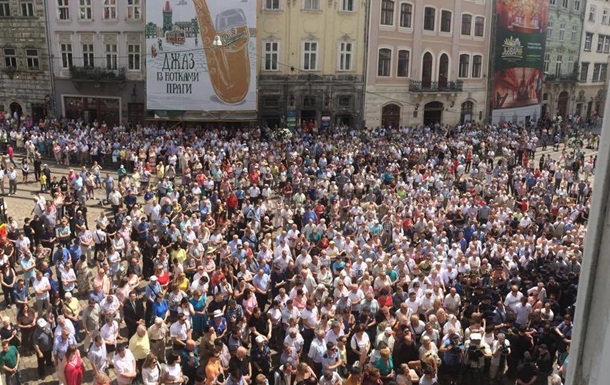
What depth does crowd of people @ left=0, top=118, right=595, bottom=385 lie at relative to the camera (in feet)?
33.8

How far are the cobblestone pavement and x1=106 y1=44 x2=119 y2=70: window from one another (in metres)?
11.8

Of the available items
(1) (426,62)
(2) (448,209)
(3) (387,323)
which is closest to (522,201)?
(2) (448,209)

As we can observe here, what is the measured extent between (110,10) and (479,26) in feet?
93.9

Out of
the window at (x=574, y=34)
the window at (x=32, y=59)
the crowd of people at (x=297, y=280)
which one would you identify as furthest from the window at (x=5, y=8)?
the window at (x=574, y=34)

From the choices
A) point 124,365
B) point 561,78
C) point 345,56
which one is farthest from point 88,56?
point 561,78

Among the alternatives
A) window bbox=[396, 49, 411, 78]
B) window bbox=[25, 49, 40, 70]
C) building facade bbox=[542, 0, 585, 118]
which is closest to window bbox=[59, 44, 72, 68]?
window bbox=[25, 49, 40, 70]

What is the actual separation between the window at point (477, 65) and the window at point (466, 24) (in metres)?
2.28

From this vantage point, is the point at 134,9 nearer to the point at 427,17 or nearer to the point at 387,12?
the point at 387,12

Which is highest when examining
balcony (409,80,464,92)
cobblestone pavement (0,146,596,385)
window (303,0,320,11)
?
window (303,0,320,11)

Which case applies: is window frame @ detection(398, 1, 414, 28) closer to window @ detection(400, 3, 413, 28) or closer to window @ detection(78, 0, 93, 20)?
window @ detection(400, 3, 413, 28)

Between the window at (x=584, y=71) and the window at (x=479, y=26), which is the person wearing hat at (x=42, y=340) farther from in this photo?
the window at (x=584, y=71)

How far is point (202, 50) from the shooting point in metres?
35.5

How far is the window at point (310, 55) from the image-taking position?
38.7 m

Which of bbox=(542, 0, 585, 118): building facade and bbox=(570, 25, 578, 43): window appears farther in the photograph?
bbox=(570, 25, 578, 43): window
